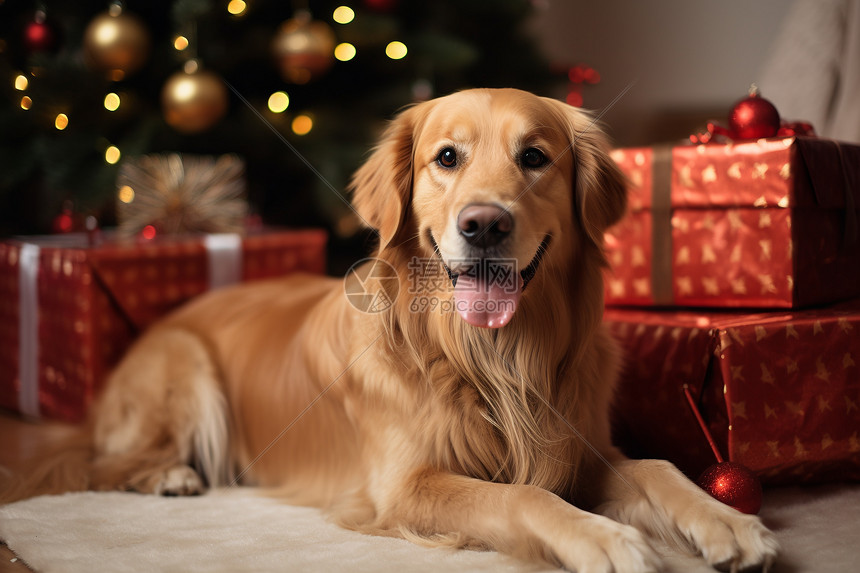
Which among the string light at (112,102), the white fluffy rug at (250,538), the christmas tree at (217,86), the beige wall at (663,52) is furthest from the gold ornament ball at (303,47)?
the beige wall at (663,52)

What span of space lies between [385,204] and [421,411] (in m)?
0.50

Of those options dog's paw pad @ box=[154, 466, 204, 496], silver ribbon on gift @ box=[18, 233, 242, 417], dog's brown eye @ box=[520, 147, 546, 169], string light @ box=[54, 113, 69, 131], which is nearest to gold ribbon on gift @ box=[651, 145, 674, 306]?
dog's brown eye @ box=[520, 147, 546, 169]

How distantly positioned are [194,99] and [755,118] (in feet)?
6.19

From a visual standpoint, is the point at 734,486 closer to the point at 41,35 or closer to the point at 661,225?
the point at 661,225

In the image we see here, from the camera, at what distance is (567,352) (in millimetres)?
1691

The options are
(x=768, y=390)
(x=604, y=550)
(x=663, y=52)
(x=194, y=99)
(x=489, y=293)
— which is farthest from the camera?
(x=663, y=52)

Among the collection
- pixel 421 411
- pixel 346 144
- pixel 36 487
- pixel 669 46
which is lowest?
pixel 36 487

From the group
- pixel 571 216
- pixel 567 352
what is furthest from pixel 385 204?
pixel 567 352

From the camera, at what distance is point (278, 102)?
122 inches

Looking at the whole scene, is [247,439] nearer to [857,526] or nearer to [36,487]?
[36,487]

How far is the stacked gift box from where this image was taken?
5.81 ft

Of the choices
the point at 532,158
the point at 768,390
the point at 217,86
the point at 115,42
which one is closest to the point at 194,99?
the point at 217,86

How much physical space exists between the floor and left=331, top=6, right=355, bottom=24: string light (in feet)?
6.30

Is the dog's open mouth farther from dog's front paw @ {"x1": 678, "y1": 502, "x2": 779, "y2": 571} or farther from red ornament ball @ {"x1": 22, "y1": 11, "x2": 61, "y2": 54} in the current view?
red ornament ball @ {"x1": 22, "y1": 11, "x2": 61, "y2": 54}
